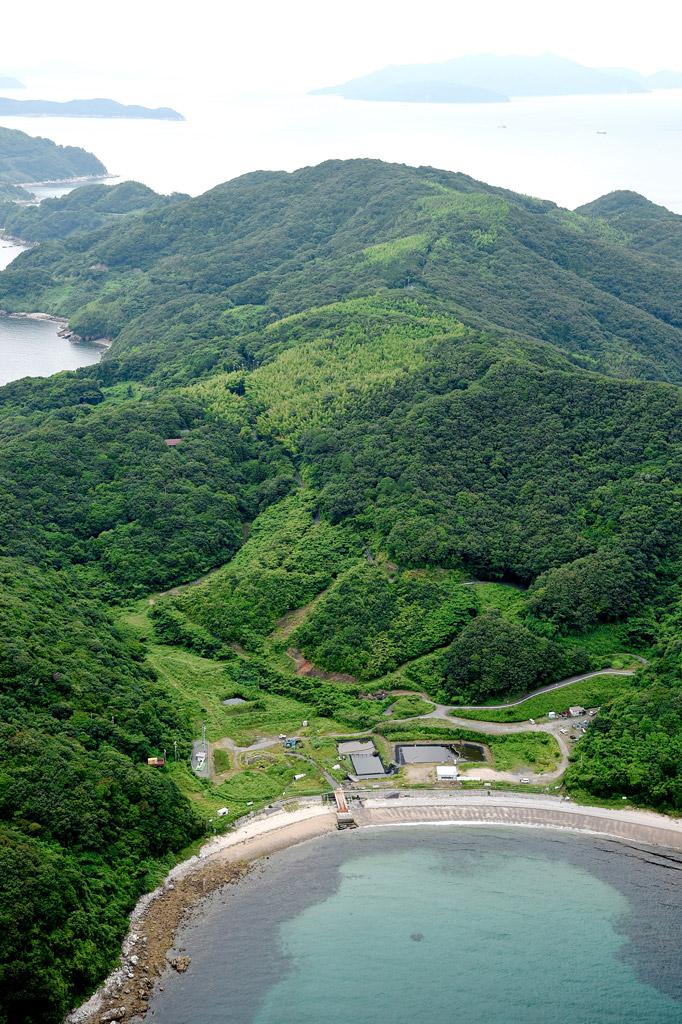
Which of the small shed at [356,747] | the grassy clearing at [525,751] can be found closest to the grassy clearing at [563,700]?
the grassy clearing at [525,751]

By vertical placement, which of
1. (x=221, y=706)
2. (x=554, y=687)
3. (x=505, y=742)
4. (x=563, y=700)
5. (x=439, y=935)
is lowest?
(x=439, y=935)

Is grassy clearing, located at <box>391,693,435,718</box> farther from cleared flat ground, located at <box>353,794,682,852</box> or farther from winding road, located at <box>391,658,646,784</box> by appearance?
cleared flat ground, located at <box>353,794,682,852</box>

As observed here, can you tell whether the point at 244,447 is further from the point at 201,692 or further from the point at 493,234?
the point at 493,234

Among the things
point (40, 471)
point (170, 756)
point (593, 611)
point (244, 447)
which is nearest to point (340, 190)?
point (244, 447)

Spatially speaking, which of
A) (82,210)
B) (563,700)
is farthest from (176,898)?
(82,210)

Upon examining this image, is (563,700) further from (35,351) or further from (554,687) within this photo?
(35,351)

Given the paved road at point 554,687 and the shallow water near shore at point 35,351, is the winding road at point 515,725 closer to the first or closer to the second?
the paved road at point 554,687

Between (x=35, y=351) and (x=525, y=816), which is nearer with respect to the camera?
(x=525, y=816)
